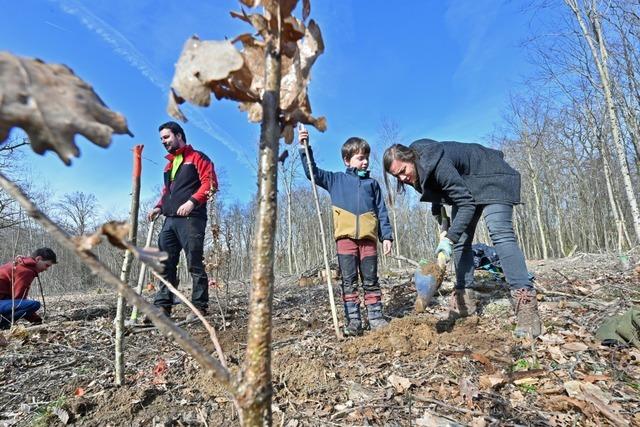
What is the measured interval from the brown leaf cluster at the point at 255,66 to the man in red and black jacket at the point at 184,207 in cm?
347

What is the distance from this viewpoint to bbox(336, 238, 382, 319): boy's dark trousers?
11.5 feet

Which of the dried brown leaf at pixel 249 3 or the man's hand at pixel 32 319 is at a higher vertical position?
the dried brown leaf at pixel 249 3

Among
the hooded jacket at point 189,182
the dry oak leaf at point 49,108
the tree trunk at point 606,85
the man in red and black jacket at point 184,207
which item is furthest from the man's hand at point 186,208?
the tree trunk at point 606,85

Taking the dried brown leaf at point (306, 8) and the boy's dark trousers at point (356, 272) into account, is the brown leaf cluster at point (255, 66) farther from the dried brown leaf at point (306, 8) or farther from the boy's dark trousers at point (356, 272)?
the boy's dark trousers at point (356, 272)

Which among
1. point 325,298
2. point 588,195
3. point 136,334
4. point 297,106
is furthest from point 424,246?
point 297,106

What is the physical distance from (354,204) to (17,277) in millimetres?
4812

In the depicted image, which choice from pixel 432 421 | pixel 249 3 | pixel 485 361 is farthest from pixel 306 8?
pixel 485 361

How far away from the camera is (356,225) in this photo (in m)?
3.64

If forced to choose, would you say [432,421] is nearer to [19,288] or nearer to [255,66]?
[255,66]

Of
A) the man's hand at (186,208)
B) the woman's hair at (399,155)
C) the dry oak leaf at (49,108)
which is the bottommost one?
the dry oak leaf at (49,108)

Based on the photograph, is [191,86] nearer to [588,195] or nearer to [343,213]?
[343,213]

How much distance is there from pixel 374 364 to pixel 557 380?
1087 millimetres

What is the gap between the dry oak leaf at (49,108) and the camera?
18.2 inches

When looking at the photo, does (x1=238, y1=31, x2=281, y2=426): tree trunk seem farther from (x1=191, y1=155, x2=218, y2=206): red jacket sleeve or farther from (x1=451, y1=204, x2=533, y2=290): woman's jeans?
(x1=191, y1=155, x2=218, y2=206): red jacket sleeve
